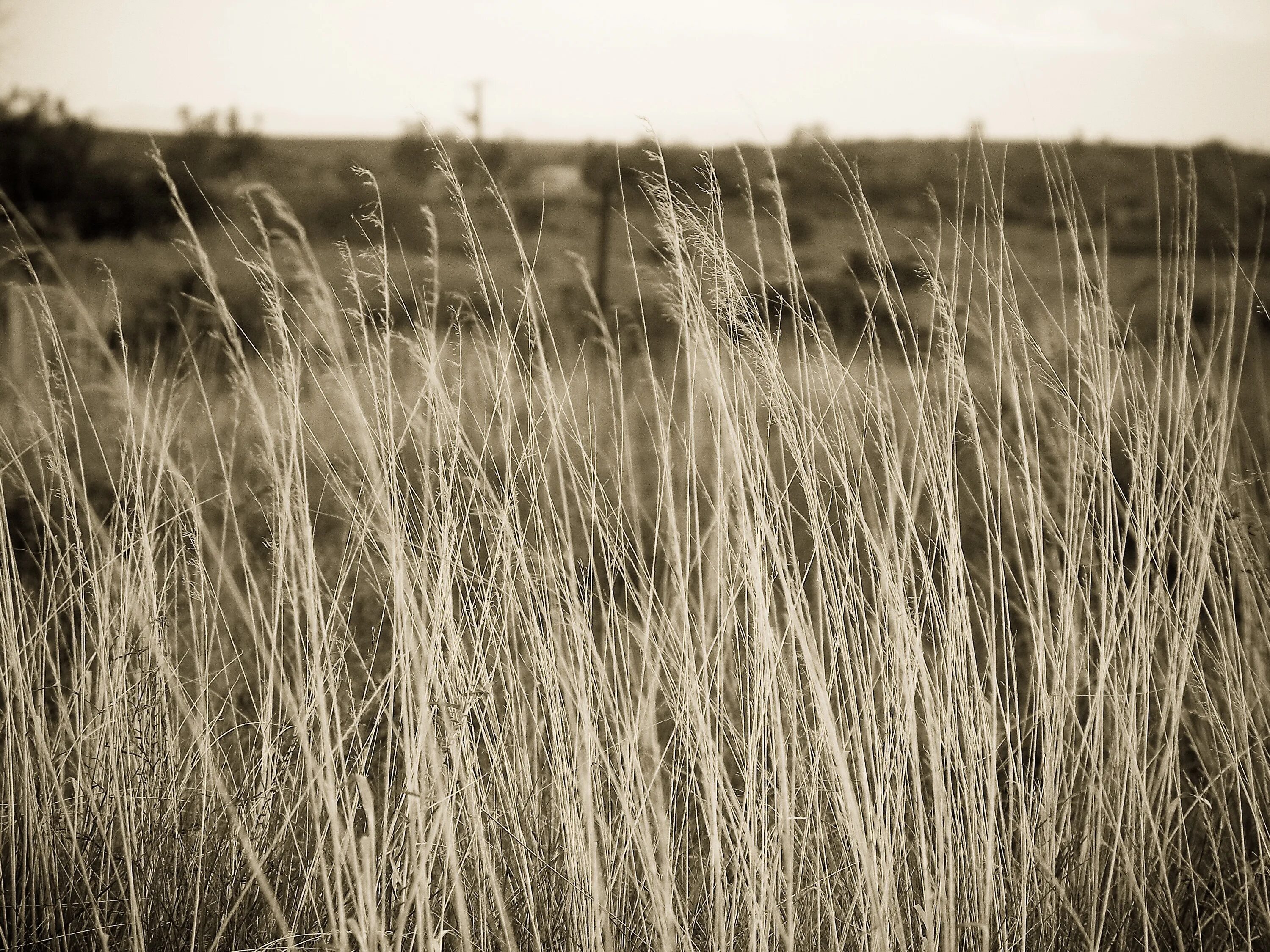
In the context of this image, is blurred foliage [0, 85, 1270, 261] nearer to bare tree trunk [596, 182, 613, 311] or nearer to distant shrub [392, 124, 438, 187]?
distant shrub [392, 124, 438, 187]

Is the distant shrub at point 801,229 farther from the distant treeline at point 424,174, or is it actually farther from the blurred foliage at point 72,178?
the blurred foliage at point 72,178

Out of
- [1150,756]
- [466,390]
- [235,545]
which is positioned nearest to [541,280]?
[466,390]

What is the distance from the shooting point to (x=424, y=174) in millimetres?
22172

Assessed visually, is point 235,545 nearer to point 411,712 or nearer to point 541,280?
point 411,712

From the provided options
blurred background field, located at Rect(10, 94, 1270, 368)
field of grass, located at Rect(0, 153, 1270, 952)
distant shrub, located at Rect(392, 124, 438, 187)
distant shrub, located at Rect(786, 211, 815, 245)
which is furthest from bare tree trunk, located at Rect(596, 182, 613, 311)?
distant shrub, located at Rect(392, 124, 438, 187)

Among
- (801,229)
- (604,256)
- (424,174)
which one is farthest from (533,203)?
(604,256)

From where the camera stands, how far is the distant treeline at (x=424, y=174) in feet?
39.3

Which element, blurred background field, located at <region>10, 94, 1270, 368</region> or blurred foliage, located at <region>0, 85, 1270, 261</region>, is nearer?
blurred background field, located at <region>10, 94, 1270, 368</region>

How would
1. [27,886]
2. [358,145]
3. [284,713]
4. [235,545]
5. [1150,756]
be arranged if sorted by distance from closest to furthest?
1. [27,886]
2. [284,713]
3. [1150,756]
4. [235,545]
5. [358,145]

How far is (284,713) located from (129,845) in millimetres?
321

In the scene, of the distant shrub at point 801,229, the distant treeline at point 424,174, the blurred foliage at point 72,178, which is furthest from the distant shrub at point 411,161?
the distant shrub at point 801,229

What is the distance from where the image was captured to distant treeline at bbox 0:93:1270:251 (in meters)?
12.0

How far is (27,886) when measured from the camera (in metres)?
1.46

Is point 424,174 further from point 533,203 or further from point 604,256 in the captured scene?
point 604,256
